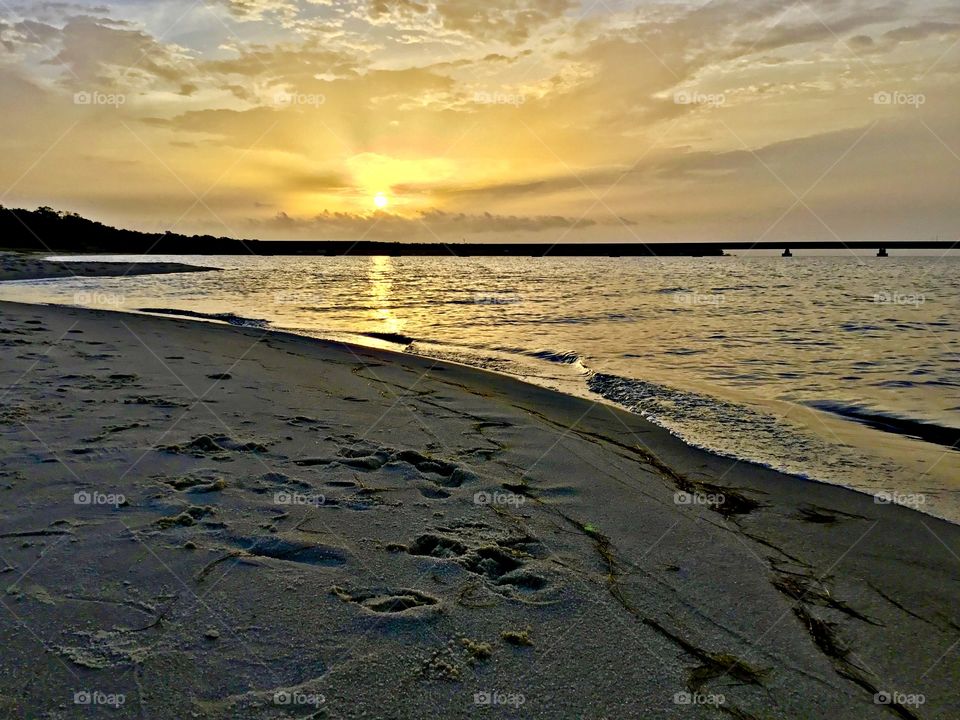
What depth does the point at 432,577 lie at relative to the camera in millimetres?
3482

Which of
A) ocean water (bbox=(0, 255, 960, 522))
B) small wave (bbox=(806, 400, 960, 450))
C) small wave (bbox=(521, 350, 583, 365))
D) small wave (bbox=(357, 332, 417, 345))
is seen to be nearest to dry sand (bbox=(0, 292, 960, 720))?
ocean water (bbox=(0, 255, 960, 522))

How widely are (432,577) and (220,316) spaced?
18265 millimetres

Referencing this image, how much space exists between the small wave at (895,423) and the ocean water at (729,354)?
3 cm

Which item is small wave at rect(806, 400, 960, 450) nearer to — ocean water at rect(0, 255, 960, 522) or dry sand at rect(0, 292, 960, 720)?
ocean water at rect(0, 255, 960, 522)

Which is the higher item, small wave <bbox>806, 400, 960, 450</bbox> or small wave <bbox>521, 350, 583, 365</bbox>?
small wave <bbox>521, 350, 583, 365</bbox>

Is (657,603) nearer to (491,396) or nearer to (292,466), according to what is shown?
(292,466)

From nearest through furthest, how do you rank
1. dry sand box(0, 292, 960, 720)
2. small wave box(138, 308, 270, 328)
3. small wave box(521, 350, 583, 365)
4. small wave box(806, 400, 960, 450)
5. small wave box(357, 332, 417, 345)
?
1. dry sand box(0, 292, 960, 720)
2. small wave box(806, 400, 960, 450)
3. small wave box(521, 350, 583, 365)
4. small wave box(357, 332, 417, 345)
5. small wave box(138, 308, 270, 328)

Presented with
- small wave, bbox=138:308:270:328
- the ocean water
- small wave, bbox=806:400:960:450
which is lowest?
small wave, bbox=806:400:960:450

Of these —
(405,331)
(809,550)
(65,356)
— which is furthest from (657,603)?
(405,331)

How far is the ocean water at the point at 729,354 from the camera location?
708 cm

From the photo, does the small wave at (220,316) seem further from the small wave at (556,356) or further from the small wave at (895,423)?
the small wave at (895,423)

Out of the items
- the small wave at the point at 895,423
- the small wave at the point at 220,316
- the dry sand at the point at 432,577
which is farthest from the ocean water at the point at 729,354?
the dry sand at the point at 432,577

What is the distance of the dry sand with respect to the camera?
261cm

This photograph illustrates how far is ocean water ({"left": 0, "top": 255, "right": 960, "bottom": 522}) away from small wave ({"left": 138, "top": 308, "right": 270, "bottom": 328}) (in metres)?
0.15
